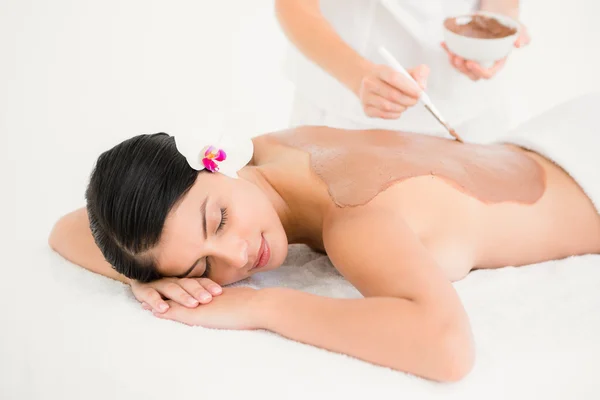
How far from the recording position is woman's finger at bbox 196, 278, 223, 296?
1382mm

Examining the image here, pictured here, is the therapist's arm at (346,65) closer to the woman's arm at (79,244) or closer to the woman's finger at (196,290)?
the woman's finger at (196,290)

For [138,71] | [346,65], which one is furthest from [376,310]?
[138,71]

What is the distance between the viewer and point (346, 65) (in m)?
1.60

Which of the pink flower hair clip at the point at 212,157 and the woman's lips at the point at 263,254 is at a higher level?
the pink flower hair clip at the point at 212,157

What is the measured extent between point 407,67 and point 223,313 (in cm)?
92

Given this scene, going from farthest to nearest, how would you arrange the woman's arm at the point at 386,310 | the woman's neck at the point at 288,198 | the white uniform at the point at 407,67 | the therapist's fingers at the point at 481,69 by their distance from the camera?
the white uniform at the point at 407,67, the therapist's fingers at the point at 481,69, the woman's neck at the point at 288,198, the woman's arm at the point at 386,310

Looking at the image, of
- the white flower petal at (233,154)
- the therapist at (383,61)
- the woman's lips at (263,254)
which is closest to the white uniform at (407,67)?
the therapist at (383,61)

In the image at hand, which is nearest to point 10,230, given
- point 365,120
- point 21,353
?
point 21,353

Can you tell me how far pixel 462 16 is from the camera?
5.54 ft

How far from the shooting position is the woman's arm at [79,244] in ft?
5.10

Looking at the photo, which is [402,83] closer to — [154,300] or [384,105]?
[384,105]

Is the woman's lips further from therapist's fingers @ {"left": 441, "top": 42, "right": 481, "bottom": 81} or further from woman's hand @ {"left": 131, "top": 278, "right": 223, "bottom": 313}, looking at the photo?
therapist's fingers @ {"left": 441, "top": 42, "right": 481, "bottom": 81}

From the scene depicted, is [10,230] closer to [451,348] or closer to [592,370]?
[451,348]

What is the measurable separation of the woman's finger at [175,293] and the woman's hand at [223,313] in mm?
13
